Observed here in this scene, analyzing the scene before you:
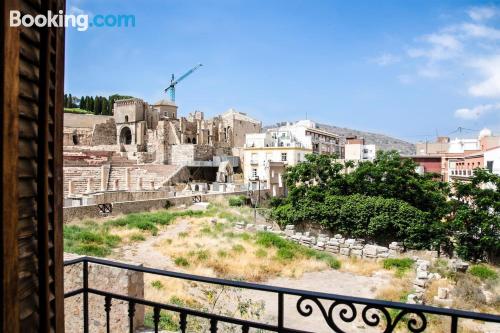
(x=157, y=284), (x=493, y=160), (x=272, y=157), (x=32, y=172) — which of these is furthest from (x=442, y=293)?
(x=272, y=157)

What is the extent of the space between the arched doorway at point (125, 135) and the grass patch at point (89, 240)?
119ft

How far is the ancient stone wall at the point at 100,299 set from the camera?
687 cm

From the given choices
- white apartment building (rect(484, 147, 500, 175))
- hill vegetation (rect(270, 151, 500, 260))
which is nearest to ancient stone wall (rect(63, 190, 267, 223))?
hill vegetation (rect(270, 151, 500, 260))

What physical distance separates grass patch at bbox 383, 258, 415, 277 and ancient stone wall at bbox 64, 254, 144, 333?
40.5 feet

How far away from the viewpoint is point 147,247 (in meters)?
15.8

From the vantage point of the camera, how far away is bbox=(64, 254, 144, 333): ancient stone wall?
687 centimetres

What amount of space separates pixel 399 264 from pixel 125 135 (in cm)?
4262

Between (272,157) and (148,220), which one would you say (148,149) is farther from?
(148,220)

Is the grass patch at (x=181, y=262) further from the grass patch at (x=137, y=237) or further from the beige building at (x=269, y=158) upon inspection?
the beige building at (x=269, y=158)

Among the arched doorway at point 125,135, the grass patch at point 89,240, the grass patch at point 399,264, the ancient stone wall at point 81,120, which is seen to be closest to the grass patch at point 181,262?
the grass patch at point 89,240

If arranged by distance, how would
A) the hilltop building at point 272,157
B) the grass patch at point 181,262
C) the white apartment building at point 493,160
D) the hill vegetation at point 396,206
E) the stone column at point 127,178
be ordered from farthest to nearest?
1. the hilltop building at point 272,157
2. the stone column at point 127,178
3. the white apartment building at point 493,160
4. the hill vegetation at point 396,206
5. the grass patch at point 181,262

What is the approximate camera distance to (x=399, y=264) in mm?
16891

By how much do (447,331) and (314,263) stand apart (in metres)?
7.42

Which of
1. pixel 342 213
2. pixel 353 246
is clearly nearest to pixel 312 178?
pixel 342 213
